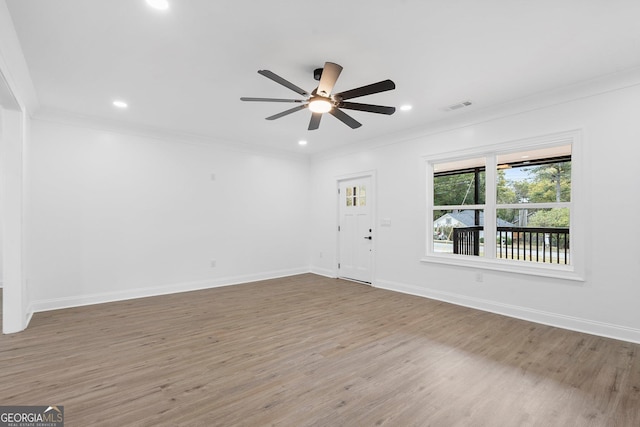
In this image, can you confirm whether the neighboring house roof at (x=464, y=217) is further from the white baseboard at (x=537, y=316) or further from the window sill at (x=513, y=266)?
the white baseboard at (x=537, y=316)

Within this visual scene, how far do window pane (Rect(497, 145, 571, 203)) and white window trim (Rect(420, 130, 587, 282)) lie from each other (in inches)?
6.8

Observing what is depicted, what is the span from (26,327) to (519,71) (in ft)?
19.9

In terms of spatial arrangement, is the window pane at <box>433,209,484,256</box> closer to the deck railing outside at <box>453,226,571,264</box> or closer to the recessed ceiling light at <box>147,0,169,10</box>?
the deck railing outside at <box>453,226,571,264</box>

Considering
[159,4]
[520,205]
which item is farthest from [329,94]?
[520,205]

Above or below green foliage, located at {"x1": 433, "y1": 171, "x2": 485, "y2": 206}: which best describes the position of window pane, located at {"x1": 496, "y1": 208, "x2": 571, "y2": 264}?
below

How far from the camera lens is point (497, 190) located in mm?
4301

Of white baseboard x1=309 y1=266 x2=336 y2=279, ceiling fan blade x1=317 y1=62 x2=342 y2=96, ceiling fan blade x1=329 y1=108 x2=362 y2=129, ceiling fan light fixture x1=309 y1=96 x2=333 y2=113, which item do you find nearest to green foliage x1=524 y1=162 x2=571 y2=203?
ceiling fan blade x1=329 y1=108 x2=362 y2=129

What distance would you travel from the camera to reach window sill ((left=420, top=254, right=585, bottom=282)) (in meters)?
3.55

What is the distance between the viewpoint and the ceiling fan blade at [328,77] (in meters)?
2.52

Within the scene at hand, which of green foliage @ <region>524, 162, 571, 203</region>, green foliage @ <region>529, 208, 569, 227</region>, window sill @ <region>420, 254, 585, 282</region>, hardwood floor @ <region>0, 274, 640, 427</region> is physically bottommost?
hardwood floor @ <region>0, 274, 640, 427</region>

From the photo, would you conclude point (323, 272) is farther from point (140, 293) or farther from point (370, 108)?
point (370, 108)

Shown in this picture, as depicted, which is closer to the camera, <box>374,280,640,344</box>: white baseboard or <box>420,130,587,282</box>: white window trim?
<box>374,280,640,344</box>: white baseboard

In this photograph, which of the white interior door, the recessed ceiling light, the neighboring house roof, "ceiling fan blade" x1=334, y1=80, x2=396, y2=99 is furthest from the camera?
the white interior door

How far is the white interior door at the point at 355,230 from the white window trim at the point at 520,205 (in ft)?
4.02
